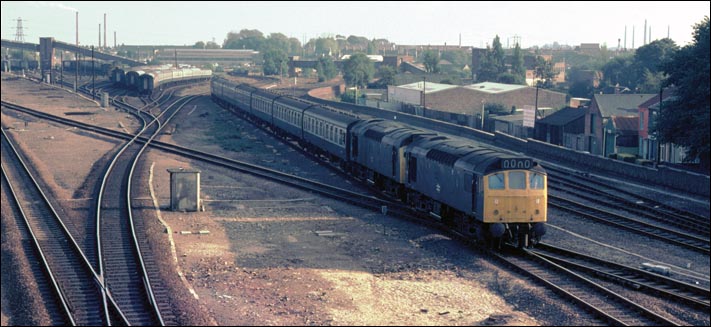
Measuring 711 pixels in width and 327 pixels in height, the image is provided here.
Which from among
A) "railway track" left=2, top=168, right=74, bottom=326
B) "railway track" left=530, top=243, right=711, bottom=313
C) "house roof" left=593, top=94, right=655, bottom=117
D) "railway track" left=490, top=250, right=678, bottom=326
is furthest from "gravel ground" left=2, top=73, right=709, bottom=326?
"house roof" left=593, top=94, right=655, bottom=117

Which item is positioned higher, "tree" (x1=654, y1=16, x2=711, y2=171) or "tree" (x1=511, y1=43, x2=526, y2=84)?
"tree" (x1=511, y1=43, x2=526, y2=84)

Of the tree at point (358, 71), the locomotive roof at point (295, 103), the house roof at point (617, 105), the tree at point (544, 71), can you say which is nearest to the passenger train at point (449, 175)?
the locomotive roof at point (295, 103)

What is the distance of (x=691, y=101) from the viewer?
43625 mm

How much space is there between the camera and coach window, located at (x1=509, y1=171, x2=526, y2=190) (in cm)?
2616

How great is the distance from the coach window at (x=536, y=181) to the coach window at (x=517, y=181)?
0.83ft

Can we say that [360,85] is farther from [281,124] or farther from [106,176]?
[106,176]

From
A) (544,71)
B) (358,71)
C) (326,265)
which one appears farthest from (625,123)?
(544,71)

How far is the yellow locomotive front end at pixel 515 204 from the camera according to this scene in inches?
1021

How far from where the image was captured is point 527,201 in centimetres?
2616

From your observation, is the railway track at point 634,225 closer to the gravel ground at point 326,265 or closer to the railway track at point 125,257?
the gravel ground at point 326,265

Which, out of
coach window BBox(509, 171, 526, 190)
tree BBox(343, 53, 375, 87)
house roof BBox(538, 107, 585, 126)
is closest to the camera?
coach window BBox(509, 171, 526, 190)

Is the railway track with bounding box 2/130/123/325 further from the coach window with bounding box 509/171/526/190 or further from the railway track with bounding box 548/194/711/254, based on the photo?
the railway track with bounding box 548/194/711/254

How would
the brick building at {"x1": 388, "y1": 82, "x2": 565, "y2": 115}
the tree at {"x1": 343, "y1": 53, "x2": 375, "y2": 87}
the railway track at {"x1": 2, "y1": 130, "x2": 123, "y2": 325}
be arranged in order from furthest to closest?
1. the tree at {"x1": 343, "y1": 53, "x2": 375, "y2": 87}
2. the brick building at {"x1": 388, "y1": 82, "x2": 565, "y2": 115}
3. the railway track at {"x1": 2, "y1": 130, "x2": 123, "y2": 325}

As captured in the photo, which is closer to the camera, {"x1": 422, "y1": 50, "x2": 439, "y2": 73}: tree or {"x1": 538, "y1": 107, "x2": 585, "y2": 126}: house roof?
{"x1": 538, "y1": 107, "x2": 585, "y2": 126}: house roof
